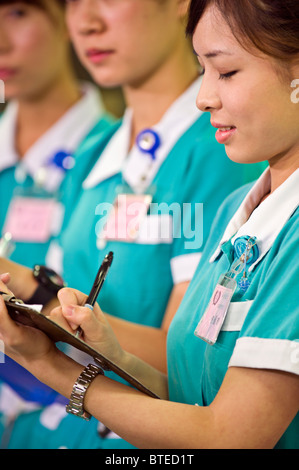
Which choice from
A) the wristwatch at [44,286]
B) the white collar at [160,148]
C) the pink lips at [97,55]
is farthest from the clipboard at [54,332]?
the pink lips at [97,55]

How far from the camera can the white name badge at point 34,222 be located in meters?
2.11

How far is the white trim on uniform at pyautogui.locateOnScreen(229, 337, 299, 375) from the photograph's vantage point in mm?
862

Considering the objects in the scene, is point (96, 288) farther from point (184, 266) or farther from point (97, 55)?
point (97, 55)

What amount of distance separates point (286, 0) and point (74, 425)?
42.9 inches

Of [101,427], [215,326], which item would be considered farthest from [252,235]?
[101,427]

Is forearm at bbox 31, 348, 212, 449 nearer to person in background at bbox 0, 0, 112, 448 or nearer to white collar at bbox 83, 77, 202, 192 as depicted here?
white collar at bbox 83, 77, 202, 192

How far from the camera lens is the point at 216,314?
3.25ft

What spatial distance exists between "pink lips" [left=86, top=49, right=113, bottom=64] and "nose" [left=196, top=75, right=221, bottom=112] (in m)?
0.70

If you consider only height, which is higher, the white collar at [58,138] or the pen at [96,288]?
the white collar at [58,138]

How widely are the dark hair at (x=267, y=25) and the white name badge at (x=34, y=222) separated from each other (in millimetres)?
1221

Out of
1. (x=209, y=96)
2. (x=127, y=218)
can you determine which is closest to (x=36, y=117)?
(x=127, y=218)

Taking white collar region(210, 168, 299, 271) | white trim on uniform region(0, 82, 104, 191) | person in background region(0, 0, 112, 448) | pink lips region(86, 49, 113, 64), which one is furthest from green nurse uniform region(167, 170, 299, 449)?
white trim on uniform region(0, 82, 104, 191)

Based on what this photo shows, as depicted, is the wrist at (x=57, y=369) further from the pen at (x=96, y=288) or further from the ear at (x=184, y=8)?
the ear at (x=184, y=8)

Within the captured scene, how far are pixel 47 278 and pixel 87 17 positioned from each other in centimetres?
70
